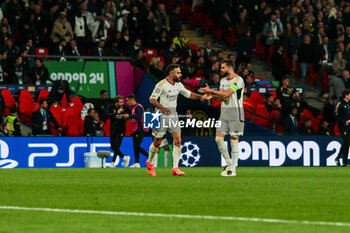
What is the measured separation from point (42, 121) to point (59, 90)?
2.26 meters

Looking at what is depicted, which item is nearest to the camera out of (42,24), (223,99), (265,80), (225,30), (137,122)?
(223,99)

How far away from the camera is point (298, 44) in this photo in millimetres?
33312

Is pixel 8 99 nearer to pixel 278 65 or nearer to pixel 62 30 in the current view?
pixel 62 30

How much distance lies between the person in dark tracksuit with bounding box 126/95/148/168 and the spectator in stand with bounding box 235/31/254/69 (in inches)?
373

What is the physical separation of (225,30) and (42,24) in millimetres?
8504

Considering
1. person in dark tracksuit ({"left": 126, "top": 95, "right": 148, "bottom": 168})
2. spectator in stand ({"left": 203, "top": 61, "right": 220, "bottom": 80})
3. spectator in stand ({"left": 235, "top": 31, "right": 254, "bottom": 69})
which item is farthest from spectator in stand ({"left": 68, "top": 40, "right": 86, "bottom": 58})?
person in dark tracksuit ({"left": 126, "top": 95, "right": 148, "bottom": 168})

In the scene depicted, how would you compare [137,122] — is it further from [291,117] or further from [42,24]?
[42,24]

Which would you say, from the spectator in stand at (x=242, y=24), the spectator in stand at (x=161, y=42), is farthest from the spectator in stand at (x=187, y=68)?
the spectator in stand at (x=242, y=24)

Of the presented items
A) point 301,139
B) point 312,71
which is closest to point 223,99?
point 301,139

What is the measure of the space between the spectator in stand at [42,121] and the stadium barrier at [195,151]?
2.51 ft

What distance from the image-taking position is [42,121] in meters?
24.6

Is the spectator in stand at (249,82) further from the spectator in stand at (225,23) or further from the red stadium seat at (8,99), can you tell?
the red stadium seat at (8,99)

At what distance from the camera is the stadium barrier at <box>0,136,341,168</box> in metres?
23.7

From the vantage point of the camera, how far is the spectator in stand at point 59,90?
26469mm
